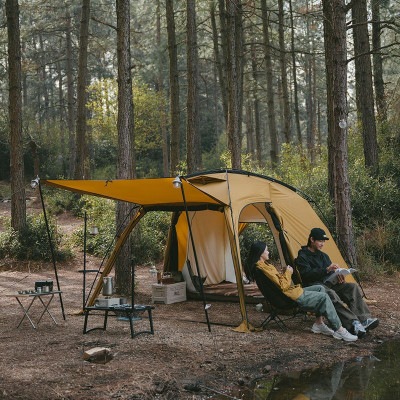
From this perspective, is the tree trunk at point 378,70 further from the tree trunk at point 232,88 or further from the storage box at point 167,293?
the storage box at point 167,293

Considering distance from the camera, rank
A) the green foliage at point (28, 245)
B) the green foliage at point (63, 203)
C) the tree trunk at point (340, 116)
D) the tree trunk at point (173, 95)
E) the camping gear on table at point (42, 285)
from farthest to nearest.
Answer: the green foliage at point (63, 203), the tree trunk at point (173, 95), the green foliage at point (28, 245), the tree trunk at point (340, 116), the camping gear on table at point (42, 285)

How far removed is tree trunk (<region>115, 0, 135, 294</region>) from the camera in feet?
30.6

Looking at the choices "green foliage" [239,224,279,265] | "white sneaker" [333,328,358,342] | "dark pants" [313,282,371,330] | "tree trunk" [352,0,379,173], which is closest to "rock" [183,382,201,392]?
"white sneaker" [333,328,358,342]

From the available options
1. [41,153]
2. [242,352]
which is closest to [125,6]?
[242,352]

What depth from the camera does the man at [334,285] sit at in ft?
22.0

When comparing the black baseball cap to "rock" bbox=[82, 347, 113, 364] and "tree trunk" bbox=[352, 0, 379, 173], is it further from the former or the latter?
"tree trunk" bbox=[352, 0, 379, 173]

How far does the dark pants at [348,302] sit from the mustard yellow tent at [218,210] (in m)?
1.08

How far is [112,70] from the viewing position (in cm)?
3541

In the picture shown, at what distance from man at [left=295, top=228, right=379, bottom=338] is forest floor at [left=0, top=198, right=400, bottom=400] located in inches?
9.5

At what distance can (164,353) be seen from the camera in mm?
5727

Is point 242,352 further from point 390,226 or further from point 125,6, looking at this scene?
point 390,226

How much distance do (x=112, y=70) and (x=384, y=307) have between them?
97.8 feet

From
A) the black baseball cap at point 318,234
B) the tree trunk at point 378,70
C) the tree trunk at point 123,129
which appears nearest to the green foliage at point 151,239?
the tree trunk at point 123,129

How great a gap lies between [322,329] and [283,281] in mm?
764
